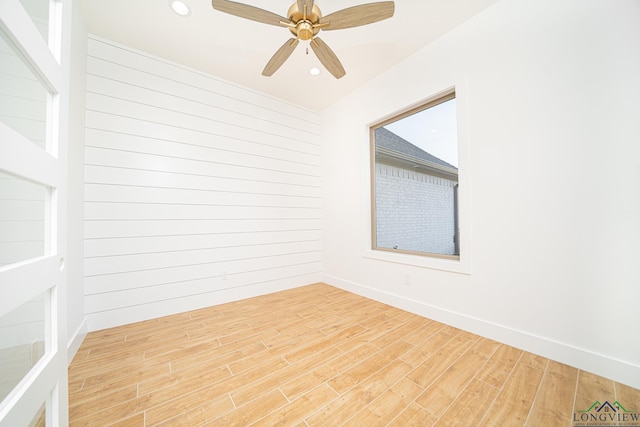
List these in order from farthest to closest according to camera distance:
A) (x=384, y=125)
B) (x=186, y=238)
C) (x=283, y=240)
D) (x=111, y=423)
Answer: (x=283, y=240) → (x=384, y=125) → (x=186, y=238) → (x=111, y=423)

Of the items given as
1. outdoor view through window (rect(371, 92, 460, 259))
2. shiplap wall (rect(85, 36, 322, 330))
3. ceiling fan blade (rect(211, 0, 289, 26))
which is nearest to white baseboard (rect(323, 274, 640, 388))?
outdoor view through window (rect(371, 92, 460, 259))

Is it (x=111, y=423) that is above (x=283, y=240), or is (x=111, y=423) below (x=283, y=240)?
below

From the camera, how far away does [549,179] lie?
5.63 feet

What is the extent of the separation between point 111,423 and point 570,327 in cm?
297

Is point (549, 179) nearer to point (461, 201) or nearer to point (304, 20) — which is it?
point (461, 201)

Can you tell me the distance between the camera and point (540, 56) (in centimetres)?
175

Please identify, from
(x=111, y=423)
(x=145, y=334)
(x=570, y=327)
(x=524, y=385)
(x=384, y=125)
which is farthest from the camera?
(x=384, y=125)

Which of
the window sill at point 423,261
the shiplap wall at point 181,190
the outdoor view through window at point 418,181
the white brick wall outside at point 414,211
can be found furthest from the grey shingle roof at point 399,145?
the shiplap wall at point 181,190

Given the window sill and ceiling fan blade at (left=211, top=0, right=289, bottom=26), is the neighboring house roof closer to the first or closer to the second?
the window sill

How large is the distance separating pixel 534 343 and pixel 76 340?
3722 millimetres

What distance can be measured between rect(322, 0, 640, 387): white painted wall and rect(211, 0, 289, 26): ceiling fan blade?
5.67 feet

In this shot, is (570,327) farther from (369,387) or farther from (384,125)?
(384,125)

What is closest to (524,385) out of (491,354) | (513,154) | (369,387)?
(491,354)

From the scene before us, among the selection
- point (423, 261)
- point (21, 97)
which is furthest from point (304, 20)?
point (423, 261)
